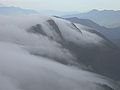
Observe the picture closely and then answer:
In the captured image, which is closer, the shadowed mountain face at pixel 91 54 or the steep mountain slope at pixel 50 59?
the steep mountain slope at pixel 50 59

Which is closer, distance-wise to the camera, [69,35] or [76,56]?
[76,56]

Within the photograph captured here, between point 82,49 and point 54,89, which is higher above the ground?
point 82,49

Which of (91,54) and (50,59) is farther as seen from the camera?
(91,54)

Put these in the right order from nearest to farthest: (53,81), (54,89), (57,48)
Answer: (54,89) → (53,81) → (57,48)

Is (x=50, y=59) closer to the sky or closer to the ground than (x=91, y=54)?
closer to the ground

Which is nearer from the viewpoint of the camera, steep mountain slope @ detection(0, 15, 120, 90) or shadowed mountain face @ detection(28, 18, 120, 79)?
steep mountain slope @ detection(0, 15, 120, 90)

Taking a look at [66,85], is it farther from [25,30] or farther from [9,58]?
[25,30]

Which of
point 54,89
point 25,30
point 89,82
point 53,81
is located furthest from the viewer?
point 25,30

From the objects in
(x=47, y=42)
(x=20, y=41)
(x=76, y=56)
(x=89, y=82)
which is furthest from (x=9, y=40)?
(x=89, y=82)
